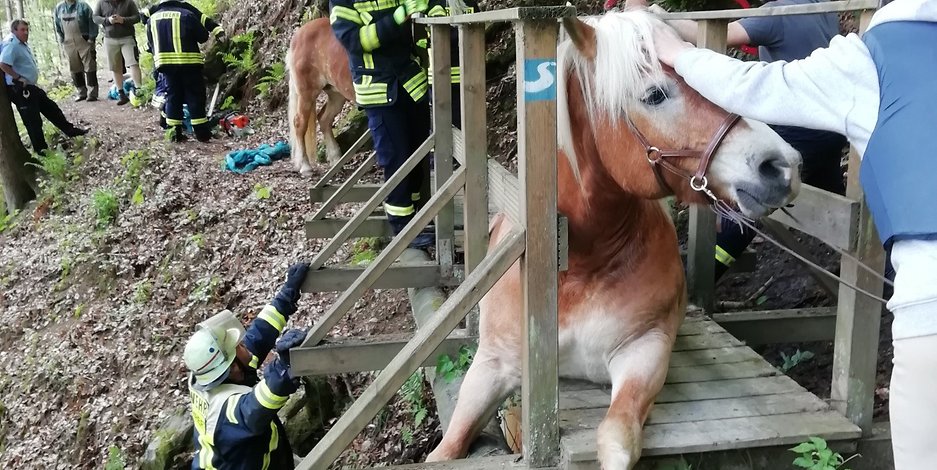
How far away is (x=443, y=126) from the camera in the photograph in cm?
412

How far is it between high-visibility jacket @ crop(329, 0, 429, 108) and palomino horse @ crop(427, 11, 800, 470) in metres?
2.19

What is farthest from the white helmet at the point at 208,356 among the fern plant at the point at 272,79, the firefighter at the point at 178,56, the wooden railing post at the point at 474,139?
the fern plant at the point at 272,79

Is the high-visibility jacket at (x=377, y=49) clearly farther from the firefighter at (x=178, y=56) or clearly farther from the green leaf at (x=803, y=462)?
the firefighter at (x=178, y=56)

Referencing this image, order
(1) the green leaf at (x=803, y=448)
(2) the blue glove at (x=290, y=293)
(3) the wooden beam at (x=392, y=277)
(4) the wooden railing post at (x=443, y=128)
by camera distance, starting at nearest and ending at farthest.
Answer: (1) the green leaf at (x=803, y=448) → (2) the blue glove at (x=290, y=293) → (4) the wooden railing post at (x=443, y=128) → (3) the wooden beam at (x=392, y=277)

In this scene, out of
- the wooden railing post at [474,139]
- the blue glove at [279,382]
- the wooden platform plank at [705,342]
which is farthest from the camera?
the wooden platform plank at [705,342]

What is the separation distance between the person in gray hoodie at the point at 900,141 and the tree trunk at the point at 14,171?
12289 mm

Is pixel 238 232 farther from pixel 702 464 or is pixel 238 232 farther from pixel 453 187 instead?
pixel 702 464

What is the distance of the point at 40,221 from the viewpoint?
34.3ft

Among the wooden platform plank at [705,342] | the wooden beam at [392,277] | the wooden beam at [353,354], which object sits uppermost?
the wooden platform plank at [705,342]

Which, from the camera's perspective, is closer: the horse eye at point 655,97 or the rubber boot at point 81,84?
the horse eye at point 655,97

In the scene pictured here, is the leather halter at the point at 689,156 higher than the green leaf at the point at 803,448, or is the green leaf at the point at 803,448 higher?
the leather halter at the point at 689,156

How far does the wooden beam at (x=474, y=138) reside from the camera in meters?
2.85

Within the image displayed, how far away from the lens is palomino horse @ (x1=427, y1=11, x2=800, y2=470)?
2.08 metres

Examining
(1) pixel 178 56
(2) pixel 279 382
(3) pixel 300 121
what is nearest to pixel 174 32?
(1) pixel 178 56
